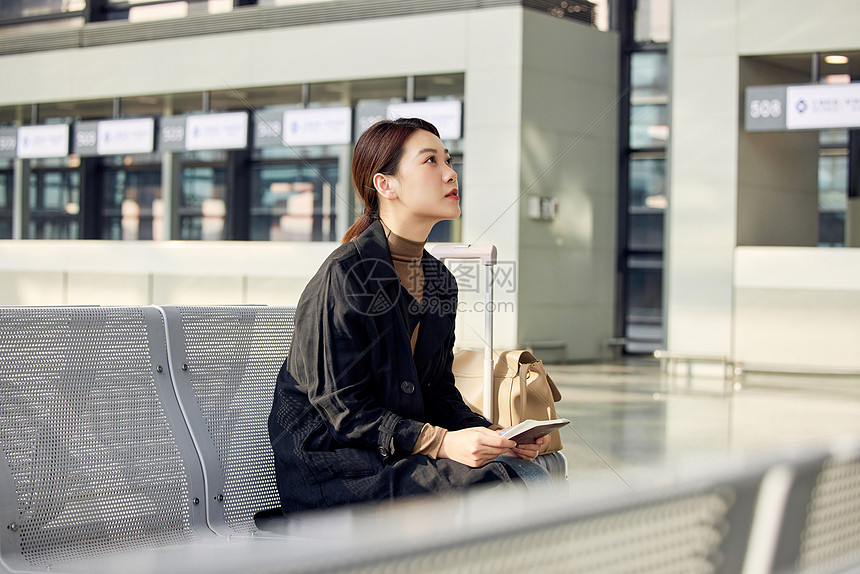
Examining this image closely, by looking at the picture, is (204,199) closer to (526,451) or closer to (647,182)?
(647,182)

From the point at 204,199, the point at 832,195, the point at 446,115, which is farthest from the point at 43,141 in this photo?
the point at 832,195

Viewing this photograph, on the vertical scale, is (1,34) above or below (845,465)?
above

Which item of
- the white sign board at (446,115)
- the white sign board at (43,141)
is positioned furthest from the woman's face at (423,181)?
the white sign board at (43,141)

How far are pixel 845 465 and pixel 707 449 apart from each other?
4.62m

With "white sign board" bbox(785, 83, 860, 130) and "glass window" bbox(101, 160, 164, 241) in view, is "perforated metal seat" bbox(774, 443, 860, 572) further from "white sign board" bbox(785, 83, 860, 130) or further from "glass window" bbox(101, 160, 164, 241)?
"glass window" bbox(101, 160, 164, 241)

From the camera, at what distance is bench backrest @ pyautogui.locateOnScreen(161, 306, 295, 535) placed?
2283 millimetres

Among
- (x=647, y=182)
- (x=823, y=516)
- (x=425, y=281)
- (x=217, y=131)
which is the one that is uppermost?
(x=217, y=131)

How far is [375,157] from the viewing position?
2.50m

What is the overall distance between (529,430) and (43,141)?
45.7ft

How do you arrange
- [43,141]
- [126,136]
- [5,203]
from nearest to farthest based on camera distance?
[126,136], [43,141], [5,203]

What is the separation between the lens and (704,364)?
10.6m

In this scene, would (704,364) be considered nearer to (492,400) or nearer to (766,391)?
(766,391)

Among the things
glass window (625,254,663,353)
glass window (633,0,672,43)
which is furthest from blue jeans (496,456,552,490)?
glass window (633,0,672,43)

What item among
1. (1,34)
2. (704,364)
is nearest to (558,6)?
(704,364)
